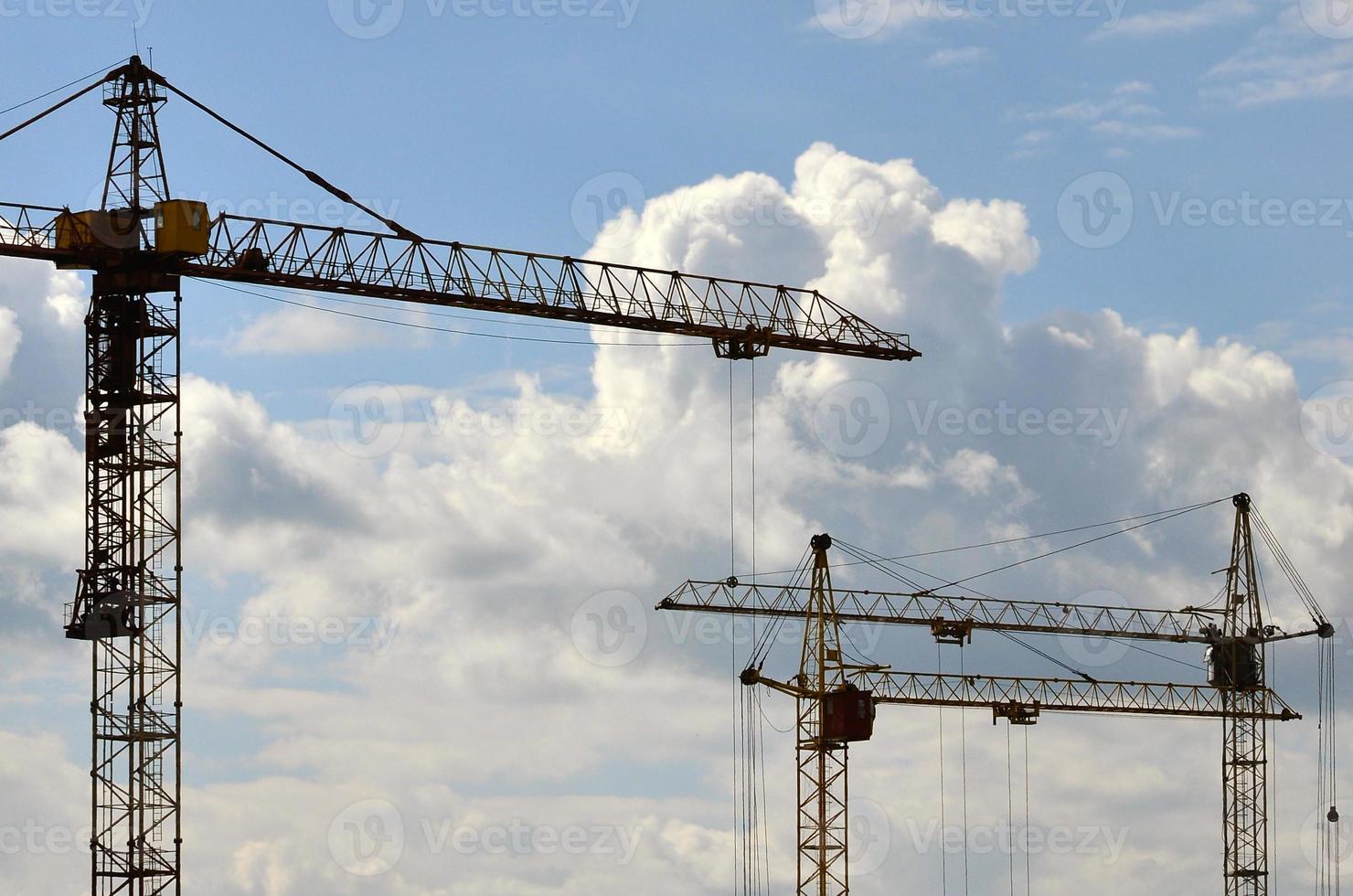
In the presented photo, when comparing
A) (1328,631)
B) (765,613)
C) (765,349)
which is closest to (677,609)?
(765,613)

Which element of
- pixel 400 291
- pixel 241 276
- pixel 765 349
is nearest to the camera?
pixel 241 276

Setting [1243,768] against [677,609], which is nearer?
[677,609]

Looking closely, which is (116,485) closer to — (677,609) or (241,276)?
(241,276)

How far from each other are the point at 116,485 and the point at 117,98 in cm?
1753

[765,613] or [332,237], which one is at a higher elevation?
[332,237]

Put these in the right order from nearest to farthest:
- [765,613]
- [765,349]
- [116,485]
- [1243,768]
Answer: [116,485], [765,349], [765,613], [1243,768]

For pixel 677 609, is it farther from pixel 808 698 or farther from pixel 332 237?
pixel 332 237

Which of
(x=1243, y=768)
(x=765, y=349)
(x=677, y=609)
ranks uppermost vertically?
(x=765, y=349)

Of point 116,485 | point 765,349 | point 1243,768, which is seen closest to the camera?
point 116,485

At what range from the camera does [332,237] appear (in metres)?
125

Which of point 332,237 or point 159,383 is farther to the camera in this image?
point 332,237

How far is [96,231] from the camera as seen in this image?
373 feet

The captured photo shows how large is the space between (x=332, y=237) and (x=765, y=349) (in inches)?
1146

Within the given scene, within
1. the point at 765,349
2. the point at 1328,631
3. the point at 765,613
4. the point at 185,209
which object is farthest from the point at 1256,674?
the point at 185,209
